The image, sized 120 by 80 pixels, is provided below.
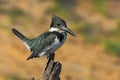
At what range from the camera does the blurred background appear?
1914cm

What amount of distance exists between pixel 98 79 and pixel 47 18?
9.68 meters

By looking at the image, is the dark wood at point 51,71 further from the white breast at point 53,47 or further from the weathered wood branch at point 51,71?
the white breast at point 53,47

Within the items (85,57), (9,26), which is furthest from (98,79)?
(9,26)

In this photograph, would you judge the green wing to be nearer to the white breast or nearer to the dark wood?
the white breast

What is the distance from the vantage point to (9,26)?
24141 mm

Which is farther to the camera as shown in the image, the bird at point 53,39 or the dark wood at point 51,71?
the bird at point 53,39

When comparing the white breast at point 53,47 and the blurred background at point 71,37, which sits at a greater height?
the blurred background at point 71,37

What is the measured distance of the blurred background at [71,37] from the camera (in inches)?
754

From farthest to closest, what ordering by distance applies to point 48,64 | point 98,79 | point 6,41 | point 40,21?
1. point 40,21
2. point 6,41
3. point 98,79
4. point 48,64

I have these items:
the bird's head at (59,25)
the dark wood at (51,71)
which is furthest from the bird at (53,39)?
the dark wood at (51,71)

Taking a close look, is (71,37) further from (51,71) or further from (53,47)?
(51,71)

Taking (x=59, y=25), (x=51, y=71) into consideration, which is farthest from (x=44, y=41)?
(x=51, y=71)

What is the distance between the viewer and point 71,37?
81.4 feet

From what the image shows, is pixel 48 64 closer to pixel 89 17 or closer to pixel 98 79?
pixel 98 79
